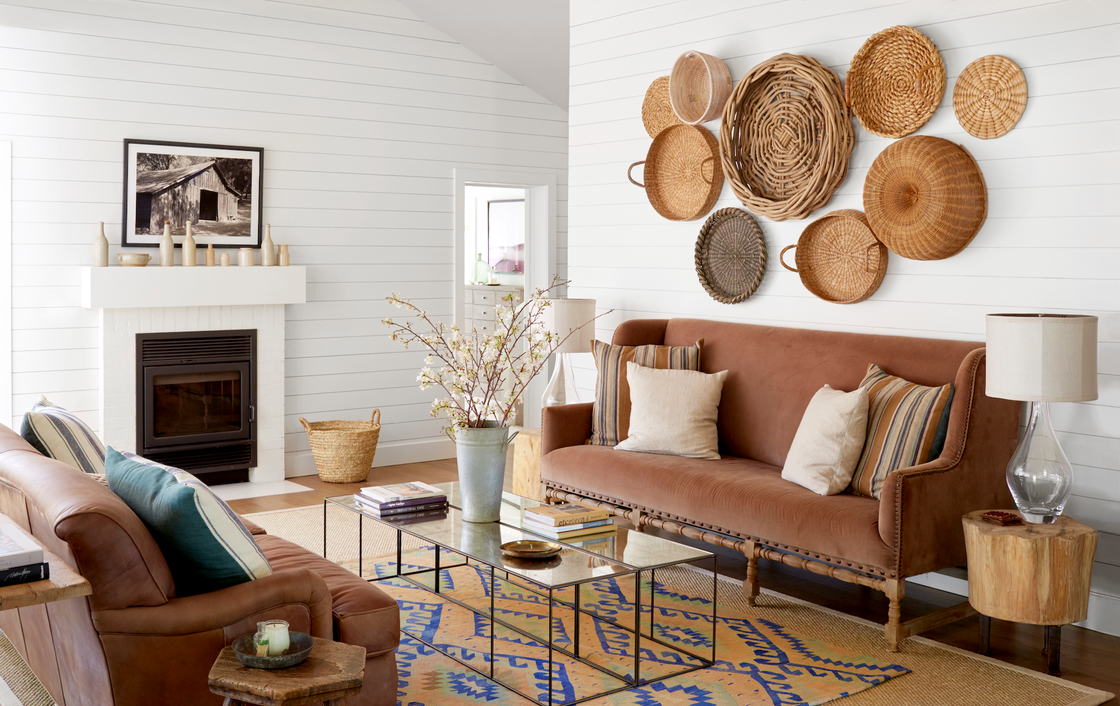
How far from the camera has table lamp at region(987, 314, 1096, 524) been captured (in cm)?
329

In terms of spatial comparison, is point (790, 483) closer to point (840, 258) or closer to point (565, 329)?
point (840, 258)

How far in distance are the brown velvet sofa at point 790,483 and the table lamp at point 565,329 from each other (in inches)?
14.1

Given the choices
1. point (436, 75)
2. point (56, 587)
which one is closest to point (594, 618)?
point (56, 587)

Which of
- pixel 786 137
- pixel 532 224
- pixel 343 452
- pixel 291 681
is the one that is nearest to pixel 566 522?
pixel 291 681

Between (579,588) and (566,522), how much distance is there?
0.93 feet

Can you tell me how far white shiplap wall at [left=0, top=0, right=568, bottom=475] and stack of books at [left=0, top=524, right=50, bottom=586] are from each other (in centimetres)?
393

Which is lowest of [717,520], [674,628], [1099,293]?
[674,628]

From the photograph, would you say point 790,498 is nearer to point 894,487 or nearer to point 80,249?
point 894,487

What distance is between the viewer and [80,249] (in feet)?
18.4

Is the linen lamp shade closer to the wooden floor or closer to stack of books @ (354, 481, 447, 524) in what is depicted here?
the wooden floor

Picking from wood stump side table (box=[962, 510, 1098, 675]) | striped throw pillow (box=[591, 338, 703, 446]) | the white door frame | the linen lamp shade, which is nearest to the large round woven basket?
striped throw pillow (box=[591, 338, 703, 446])

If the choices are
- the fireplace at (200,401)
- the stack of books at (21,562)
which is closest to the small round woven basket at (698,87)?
the fireplace at (200,401)

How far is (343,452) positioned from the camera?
20.2 ft

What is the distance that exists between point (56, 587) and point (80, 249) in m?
4.14
